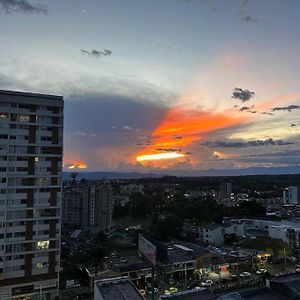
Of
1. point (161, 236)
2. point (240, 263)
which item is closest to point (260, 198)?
point (161, 236)

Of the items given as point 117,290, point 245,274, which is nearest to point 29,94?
point 117,290

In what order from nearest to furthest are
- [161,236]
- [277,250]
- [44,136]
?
[44,136] < [277,250] < [161,236]

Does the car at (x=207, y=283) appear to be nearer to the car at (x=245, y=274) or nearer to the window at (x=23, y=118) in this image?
the car at (x=245, y=274)

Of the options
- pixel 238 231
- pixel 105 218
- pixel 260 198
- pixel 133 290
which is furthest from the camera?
pixel 260 198

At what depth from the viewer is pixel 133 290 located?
14648 millimetres

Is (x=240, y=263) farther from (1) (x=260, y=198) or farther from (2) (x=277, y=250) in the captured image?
(1) (x=260, y=198)

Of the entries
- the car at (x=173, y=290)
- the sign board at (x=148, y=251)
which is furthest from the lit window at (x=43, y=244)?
the car at (x=173, y=290)

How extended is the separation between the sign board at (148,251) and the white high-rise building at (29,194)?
6.69m

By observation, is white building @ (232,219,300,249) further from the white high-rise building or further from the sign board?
the white high-rise building

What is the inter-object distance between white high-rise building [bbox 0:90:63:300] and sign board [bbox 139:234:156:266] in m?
6.69

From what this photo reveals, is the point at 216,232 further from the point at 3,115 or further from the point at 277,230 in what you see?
the point at 3,115

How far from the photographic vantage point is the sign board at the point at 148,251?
77.6ft

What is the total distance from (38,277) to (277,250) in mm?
20228

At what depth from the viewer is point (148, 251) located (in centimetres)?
2494
